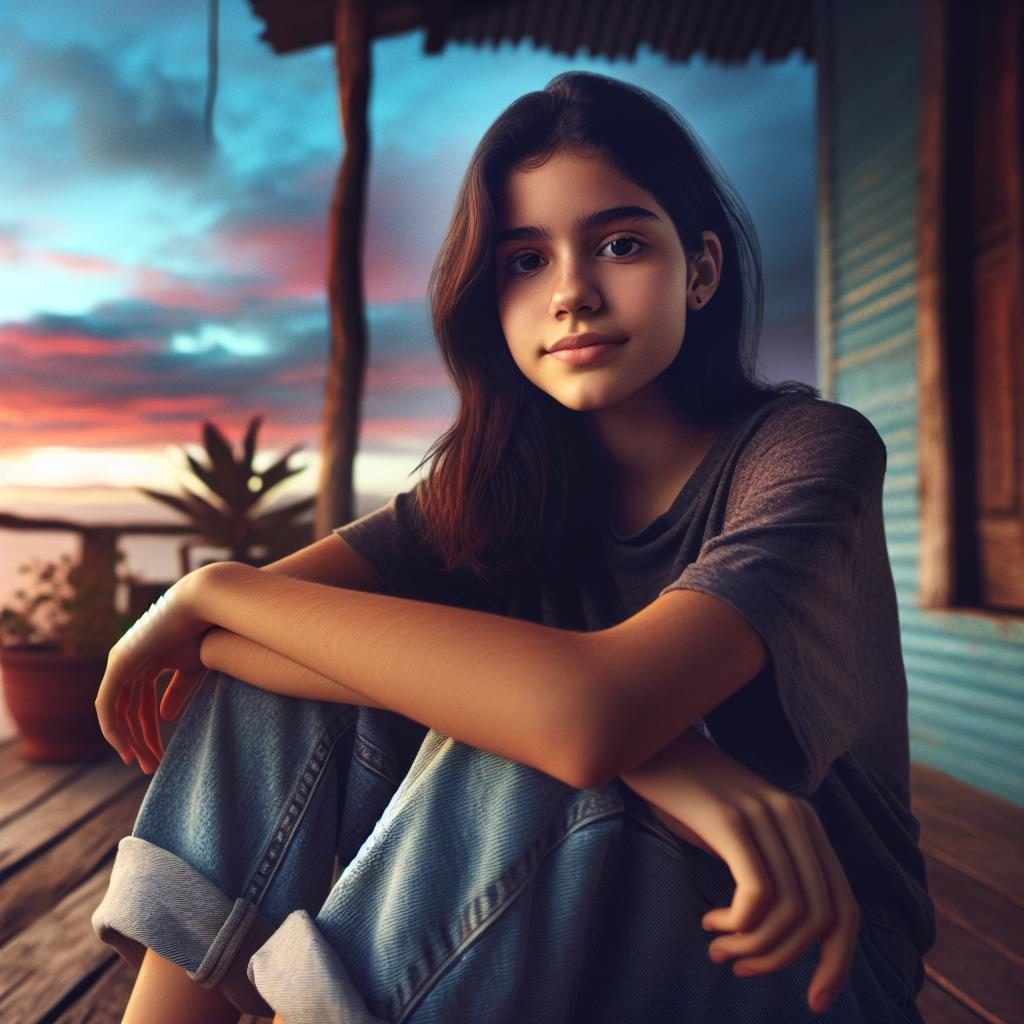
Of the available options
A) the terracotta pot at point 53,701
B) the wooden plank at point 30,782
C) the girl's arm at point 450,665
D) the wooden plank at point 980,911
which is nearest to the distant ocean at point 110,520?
the terracotta pot at point 53,701

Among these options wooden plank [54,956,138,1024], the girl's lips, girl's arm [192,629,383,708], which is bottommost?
wooden plank [54,956,138,1024]

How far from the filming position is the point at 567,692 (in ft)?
2.36

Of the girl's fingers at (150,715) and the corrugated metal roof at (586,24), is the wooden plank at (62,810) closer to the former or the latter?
the girl's fingers at (150,715)

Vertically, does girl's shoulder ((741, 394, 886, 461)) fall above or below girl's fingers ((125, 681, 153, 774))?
above

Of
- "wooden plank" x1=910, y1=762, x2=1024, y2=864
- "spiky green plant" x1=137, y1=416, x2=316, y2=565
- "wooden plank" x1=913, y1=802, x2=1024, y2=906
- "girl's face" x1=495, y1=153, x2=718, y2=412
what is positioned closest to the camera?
"girl's face" x1=495, y1=153, x2=718, y2=412

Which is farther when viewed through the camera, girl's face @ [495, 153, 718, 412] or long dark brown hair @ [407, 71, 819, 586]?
long dark brown hair @ [407, 71, 819, 586]

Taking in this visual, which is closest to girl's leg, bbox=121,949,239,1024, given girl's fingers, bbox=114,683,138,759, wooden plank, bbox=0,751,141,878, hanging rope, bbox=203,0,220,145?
girl's fingers, bbox=114,683,138,759

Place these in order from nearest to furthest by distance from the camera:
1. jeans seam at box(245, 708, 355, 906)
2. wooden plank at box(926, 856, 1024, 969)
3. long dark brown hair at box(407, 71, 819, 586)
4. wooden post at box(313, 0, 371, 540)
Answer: jeans seam at box(245, 708, 355, 906), long dark brown hair at box(407, 71, 819, 586), wooden plank at box(926, 856, 1024, 969), wooden post at box(313, 0, 371, 540)

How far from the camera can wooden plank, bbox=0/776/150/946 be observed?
5.72 ft

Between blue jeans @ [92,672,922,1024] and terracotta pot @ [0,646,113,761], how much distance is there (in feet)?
7.84

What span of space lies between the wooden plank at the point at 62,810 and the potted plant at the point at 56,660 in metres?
0.19

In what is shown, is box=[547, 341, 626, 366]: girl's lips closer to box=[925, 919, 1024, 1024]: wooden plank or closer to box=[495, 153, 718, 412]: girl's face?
box=[495, 153, 718, 412]: girl's face

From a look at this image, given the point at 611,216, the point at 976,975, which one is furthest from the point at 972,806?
the point at 611,216

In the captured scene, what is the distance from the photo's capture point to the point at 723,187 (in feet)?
4.42
